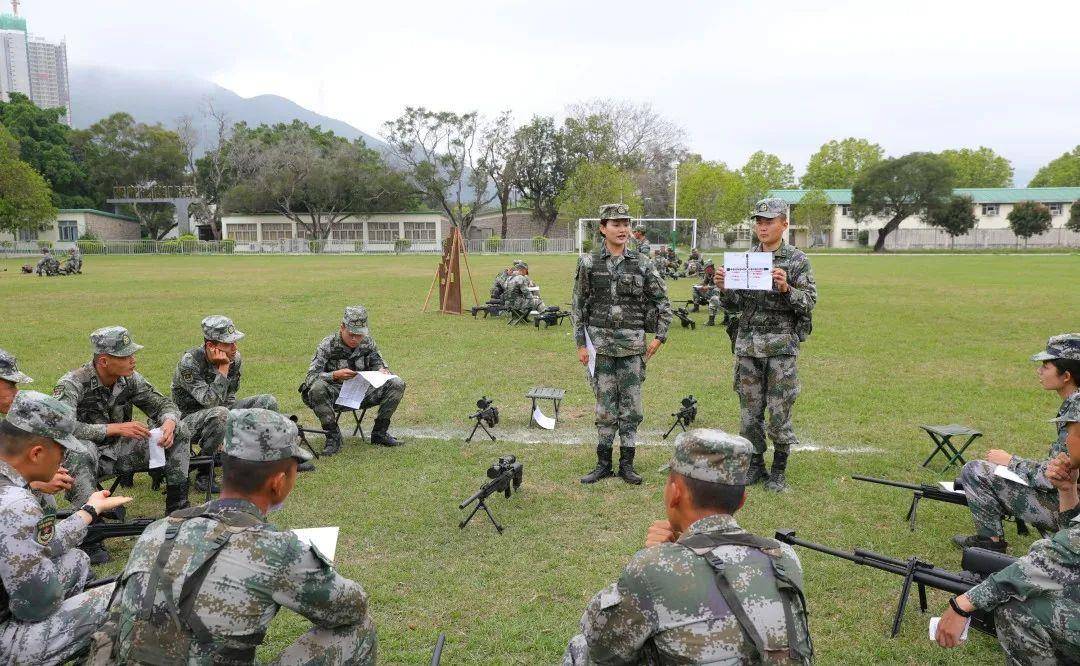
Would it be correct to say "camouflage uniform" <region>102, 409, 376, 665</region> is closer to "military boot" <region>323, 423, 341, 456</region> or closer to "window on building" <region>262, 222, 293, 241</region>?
"military boot" <region>323, 423, 341, 456</region>

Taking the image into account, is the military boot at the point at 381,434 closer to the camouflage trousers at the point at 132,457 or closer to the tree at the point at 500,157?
the camouflage trousers at the point at 132,457

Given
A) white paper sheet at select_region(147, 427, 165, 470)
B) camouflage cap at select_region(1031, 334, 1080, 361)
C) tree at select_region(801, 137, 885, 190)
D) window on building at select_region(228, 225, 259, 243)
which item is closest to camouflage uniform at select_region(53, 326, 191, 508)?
white paper sheet at select_region(147, 427, 165, 470)

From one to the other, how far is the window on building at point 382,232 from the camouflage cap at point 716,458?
228 ft

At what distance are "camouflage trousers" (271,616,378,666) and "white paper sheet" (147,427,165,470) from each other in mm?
3176

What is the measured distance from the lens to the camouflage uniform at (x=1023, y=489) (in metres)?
4.25

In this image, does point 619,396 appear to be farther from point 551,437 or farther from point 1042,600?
point 1042,600

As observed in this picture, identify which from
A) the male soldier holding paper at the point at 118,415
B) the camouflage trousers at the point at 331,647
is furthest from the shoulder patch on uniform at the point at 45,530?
the male soldier holding paper at the point at 118,415

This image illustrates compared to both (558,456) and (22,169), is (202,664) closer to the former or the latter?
(558,456)

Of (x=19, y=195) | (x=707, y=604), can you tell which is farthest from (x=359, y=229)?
(x=707, y=604)

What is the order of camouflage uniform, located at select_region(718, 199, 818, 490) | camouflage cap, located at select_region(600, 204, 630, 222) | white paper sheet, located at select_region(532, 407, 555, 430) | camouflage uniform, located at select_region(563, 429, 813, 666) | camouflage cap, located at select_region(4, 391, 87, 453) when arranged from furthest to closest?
white paper sheet, located at select_region(532, 407, 555, 430) → camouflage cap, located at select_region(600, 204, 630, 222) → camouflage uniform, located at select_region(718, 199, 818, 490) → camouflage cap, located at select_region(4, 391, 87, 453) → camouflage uniform, located at select_region(563, 429, 813, 666)

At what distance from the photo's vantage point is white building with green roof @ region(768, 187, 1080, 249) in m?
70.1

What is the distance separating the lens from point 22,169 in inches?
1843

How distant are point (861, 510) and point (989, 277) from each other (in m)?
28.7

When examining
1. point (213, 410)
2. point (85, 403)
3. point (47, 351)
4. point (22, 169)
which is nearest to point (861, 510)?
point (213, 410)
